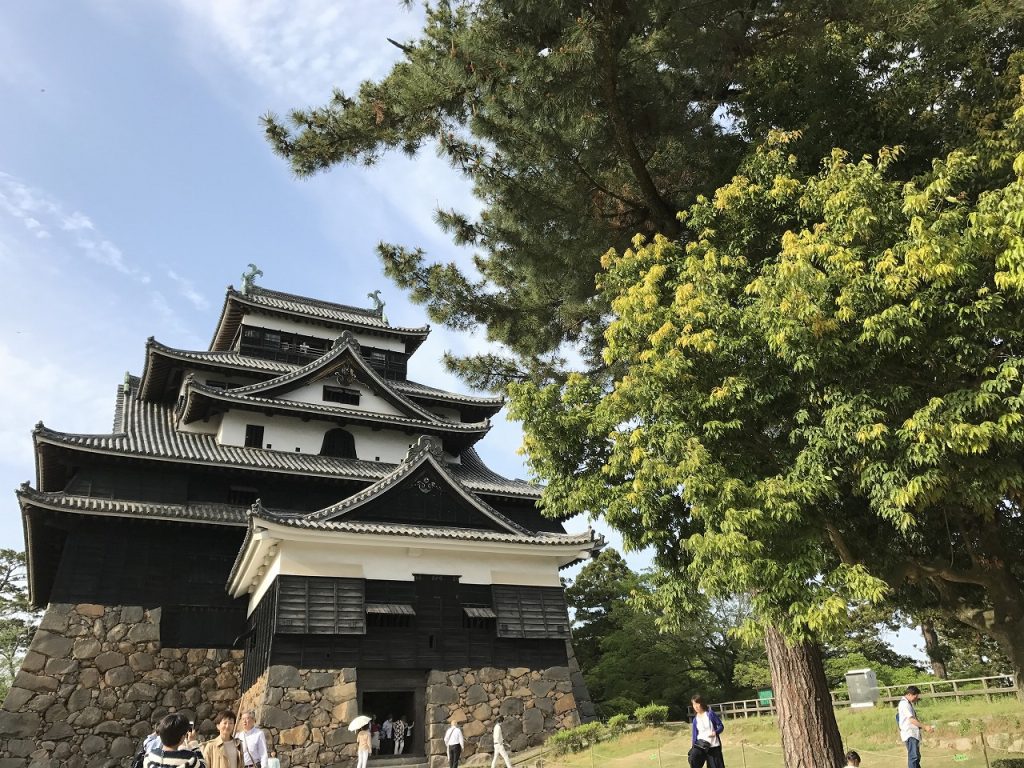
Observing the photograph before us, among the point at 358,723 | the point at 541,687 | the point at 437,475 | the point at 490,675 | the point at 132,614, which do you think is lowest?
the point at 358,723

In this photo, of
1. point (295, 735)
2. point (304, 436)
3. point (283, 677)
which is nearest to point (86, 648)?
point (283, 677)

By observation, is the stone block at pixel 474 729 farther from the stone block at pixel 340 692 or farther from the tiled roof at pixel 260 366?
the tiled roof at pixel 260 366

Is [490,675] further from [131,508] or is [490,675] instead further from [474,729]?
[131,508]

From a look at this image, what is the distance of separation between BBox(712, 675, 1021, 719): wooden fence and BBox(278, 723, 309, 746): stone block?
32.5ft

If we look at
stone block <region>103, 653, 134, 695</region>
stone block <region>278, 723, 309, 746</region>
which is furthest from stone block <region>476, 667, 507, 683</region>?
stone block <region>103, 653, 134, 695</region>

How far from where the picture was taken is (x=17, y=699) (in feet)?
51.5

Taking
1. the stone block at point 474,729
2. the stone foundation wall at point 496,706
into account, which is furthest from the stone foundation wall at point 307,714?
the stone block at point 474,729

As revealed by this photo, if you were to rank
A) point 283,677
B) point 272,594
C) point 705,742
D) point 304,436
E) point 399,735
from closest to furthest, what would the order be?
1. point 705,742
2. point 283,677
3. point 272,594
4. point 399,735
5. point 304,436

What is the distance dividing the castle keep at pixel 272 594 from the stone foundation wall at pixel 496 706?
4cm

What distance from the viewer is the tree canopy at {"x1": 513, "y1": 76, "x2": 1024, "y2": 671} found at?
23.6 feet

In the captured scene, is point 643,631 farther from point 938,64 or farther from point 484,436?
point 938,64

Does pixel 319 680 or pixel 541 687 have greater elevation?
pixel 319 680

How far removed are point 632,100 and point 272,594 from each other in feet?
38.8

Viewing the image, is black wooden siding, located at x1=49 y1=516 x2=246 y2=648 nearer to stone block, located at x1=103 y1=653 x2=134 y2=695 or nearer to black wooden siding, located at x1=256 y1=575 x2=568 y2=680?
stone block, located at x1=103 y1=653 x2=134 y2=695
